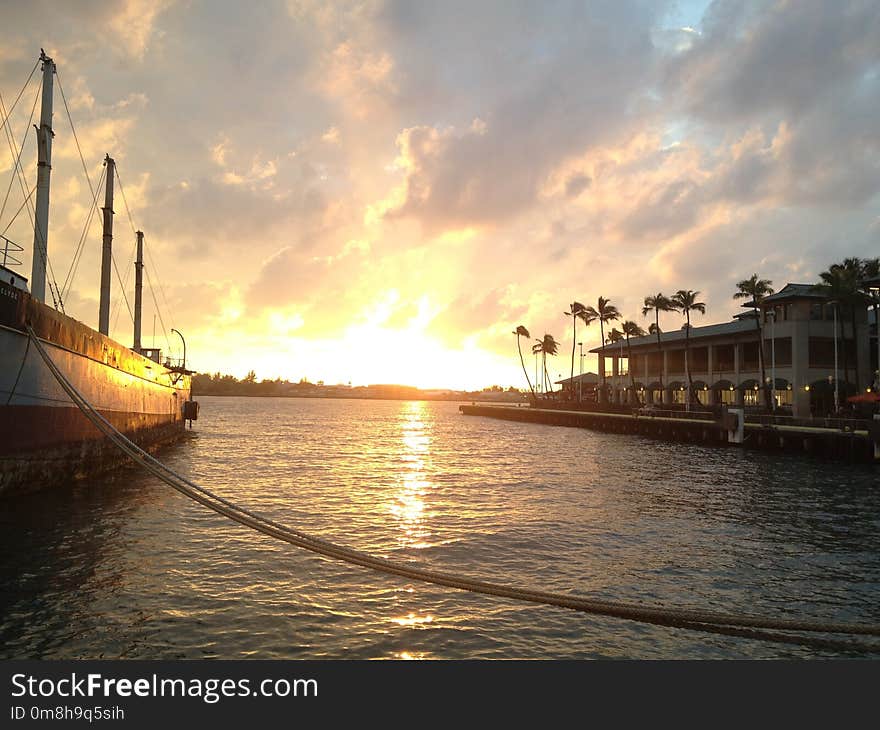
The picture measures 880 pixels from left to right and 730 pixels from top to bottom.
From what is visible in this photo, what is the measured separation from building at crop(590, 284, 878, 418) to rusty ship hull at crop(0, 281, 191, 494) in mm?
Result: 55827

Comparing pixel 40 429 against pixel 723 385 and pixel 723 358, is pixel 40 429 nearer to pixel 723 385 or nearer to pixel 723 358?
pixel 723 385

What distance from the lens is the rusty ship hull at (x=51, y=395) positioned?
16422 millimetres

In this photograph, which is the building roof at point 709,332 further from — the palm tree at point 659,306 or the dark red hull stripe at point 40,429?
the dark red hull stripe at point 40,429

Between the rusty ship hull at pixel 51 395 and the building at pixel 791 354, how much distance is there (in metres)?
55.8

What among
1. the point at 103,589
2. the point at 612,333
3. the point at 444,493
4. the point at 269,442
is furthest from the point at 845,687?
the point at 612,333

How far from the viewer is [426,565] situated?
13.0 metres

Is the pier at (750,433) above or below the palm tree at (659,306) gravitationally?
below

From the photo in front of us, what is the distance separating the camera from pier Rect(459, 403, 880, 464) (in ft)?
120

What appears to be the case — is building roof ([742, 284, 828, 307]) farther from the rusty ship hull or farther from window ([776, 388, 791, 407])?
the rusty ship hull

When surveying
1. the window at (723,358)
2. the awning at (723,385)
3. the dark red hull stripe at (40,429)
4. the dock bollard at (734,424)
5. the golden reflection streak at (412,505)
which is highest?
the window at (723,358)

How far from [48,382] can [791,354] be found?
6080 centimetres

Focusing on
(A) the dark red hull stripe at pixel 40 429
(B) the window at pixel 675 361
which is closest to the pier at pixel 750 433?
(B) the window at pixel 675 361

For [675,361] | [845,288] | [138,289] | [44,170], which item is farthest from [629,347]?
[44,170]

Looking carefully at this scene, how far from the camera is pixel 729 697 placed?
6.73m
